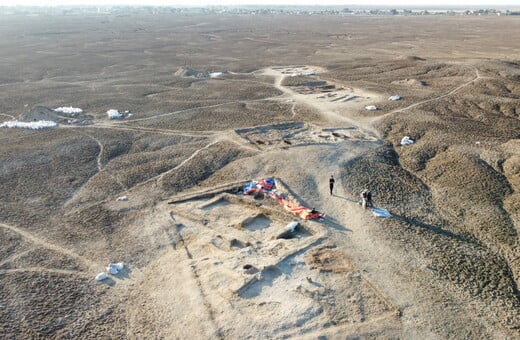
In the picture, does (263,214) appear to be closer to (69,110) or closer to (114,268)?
(114,268)

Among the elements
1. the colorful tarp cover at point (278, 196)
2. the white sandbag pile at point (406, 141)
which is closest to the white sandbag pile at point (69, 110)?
the colorful tarp cover at point (278, 196)

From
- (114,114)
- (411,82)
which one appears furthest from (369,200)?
(411,82)

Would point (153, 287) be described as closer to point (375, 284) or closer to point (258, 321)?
point (258, 321)

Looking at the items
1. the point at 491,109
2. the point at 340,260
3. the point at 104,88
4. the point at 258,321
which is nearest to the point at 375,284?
the point at 340,260

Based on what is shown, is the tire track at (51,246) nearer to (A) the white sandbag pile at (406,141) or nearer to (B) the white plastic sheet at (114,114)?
(B) the white plastic sheet at (114,114)

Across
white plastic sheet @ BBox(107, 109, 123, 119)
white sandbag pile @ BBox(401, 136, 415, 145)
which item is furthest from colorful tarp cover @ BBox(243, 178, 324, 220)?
white plastic sheet @ BBox(107, 109, 123, 119)

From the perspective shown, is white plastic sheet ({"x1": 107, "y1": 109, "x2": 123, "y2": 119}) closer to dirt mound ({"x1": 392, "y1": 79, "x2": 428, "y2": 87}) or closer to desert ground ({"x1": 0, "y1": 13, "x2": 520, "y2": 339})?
desert ground ({"x1": 0, "y1": 13, "x2": 520, "y2": 339})
